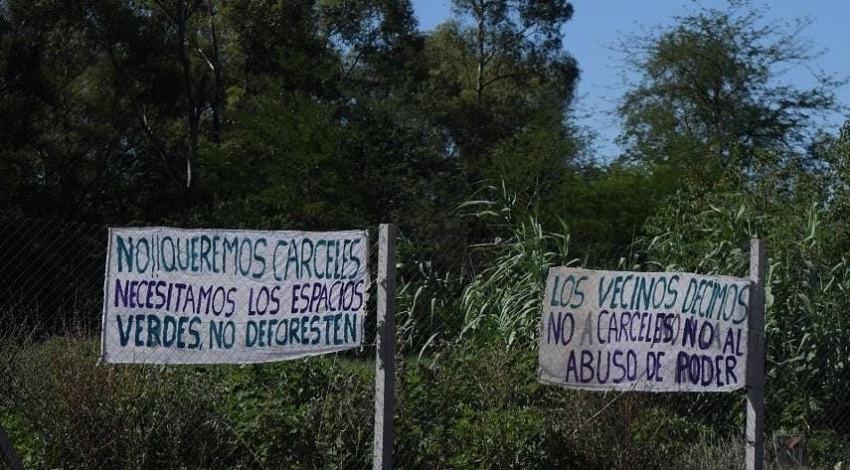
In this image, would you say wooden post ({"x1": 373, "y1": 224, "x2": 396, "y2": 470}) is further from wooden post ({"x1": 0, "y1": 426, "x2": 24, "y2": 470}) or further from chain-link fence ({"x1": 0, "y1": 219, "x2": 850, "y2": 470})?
wooden post ({"x1": 0, "y1": 426, "x2": 24, "y2": 470})

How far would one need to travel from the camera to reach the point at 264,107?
28.2 meters

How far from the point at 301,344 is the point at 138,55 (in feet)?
82.4

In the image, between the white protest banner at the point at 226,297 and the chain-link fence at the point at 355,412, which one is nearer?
the white protest banner at the point at 226,297

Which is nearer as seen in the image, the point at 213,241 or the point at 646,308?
the point at 213,241

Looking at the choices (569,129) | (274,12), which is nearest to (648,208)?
(569,129)

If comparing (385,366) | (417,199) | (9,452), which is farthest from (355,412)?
(417,199)

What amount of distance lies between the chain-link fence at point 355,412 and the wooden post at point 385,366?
0.68 ft

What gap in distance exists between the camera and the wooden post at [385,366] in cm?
648

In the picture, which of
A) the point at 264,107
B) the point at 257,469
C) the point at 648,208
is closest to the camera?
the point at 257,469

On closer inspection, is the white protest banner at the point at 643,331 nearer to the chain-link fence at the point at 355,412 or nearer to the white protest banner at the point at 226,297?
the chain-link fence at the point at 355,412

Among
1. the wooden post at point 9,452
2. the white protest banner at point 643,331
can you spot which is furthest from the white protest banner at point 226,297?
the white protest banner at point 643,331

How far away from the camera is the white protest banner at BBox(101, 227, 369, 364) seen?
21.2 ft

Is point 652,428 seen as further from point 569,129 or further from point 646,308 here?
point 569,129

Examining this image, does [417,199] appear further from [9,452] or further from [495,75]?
[9,452]
